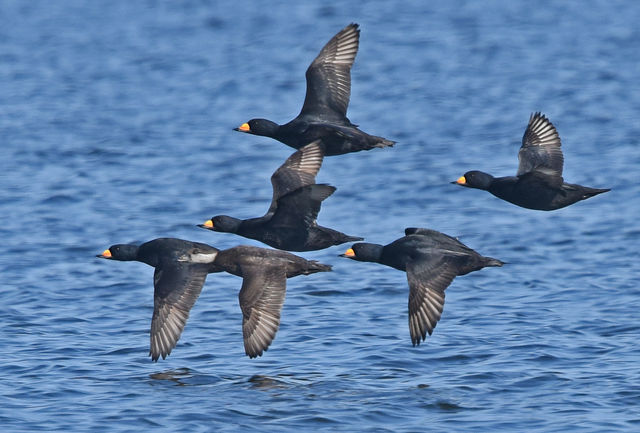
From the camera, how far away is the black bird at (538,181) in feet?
47.1

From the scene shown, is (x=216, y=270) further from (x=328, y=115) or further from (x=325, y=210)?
(x=325, y=210)

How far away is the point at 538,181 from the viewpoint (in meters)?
14.4

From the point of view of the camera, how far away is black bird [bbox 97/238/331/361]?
13547 millimetres

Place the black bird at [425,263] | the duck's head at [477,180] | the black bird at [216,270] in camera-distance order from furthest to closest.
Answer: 1. the duck's head at [477,180]
2. the black bird at [216,270]
3. the black bird at [425,263]

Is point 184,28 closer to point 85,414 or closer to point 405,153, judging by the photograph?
point 405,153

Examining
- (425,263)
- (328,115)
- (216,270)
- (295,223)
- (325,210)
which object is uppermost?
(328,115)

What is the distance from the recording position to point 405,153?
86.6ft

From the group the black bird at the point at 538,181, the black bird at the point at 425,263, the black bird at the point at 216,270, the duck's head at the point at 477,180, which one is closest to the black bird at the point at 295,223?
the black bird at the point at 216,270

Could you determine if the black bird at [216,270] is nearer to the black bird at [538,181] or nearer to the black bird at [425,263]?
the black bird at [425,263]

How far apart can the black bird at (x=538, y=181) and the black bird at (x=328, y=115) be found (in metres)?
1.32

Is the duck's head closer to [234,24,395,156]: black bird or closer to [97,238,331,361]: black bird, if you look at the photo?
[234,24,395,156]: black bird

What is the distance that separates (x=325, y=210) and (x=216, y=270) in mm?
7646

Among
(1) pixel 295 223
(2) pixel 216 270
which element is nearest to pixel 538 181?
(1) pixel 295 223

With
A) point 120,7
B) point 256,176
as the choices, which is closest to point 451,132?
point 256,176
